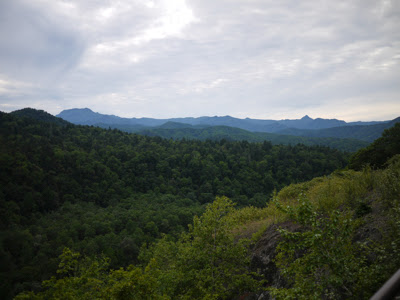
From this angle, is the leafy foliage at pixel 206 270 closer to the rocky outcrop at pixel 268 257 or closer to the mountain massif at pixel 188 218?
the mountain massif at pixel 188 218

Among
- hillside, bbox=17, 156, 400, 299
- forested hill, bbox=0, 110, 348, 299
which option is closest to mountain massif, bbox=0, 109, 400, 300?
hillside, bbox=17, 156, 400, 299

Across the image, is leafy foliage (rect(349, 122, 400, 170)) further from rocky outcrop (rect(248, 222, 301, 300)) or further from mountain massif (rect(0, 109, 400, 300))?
rocky outcrop (rect(248, 222, 301, 300))

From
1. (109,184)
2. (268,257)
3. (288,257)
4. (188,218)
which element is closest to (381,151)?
(268,257)

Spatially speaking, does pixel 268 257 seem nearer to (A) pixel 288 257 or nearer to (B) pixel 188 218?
(A) pixel 288 257

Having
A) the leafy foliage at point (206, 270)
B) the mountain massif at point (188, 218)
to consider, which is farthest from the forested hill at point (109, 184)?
the leafy foliage at point (206, 270)

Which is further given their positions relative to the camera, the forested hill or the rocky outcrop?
the forested hill

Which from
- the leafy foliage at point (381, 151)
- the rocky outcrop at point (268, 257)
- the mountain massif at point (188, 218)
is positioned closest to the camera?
the mountain massif at point (188, 218)

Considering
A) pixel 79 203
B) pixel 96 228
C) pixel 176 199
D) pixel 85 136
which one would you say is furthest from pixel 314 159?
pixel 85 136

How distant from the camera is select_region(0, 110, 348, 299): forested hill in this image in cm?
4300

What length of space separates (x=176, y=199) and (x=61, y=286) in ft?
236

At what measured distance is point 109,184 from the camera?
7950 cm

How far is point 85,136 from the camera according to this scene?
10912 centimetres

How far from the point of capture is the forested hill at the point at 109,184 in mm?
43000

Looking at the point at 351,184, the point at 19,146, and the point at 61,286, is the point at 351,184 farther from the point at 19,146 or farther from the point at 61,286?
the point at 19,146
